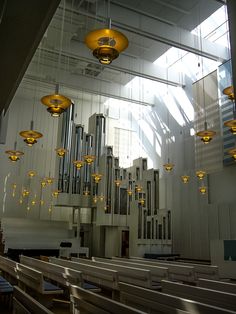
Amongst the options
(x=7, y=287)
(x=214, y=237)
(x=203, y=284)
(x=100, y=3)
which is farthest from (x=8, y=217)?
(x=203, y=284)

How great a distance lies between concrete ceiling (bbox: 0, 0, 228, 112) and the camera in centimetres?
1259

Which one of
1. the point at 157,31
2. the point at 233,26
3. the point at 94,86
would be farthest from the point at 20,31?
the point at 94,86

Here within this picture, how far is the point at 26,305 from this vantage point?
11.9ft

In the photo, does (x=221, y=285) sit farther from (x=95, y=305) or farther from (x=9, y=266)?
(x=9, y=266)

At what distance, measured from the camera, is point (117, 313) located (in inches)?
117

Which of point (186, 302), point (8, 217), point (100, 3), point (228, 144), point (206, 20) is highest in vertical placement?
point (206, 20)

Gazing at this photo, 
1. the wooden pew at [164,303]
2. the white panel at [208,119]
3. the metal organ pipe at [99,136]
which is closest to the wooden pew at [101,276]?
the wooden pew at [164,303]

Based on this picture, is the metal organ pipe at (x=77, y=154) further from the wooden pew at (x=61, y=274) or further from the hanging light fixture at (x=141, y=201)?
the wooden pew at (x=61, y=274)

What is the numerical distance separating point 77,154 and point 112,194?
2.84 m

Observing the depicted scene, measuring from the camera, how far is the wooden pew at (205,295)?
11.5 ft

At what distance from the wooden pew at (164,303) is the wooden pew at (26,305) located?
1.13 metres

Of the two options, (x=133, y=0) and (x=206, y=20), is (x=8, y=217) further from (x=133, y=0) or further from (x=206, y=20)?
(x=206, y=20)

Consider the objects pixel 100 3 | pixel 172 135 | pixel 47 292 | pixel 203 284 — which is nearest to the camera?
pixel 203 284

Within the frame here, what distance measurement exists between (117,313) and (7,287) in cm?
346
